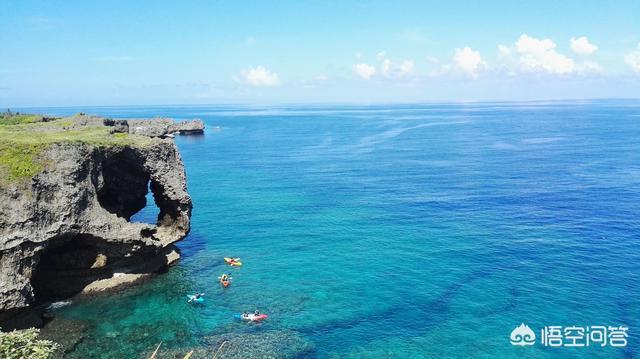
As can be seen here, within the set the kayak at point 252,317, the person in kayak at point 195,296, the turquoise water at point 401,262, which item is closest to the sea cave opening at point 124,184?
the turquoise water at point 401,262

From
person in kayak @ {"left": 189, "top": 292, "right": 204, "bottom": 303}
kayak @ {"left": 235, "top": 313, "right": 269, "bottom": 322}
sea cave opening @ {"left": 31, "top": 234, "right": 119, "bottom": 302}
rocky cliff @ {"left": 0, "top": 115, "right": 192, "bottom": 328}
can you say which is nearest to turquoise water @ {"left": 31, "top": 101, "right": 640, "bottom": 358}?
kayak @ {"left": 235, "top": 313, "right": 269, "bottom": 322}

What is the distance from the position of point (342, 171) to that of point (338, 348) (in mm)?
71833

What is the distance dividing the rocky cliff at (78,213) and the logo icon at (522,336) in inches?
1379

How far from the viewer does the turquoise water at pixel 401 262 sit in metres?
40.3

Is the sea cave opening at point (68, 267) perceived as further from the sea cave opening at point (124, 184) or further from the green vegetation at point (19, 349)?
the green vegetation at point (19, 349)

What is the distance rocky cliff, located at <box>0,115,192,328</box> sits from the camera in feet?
127

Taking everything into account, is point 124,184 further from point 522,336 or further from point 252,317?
point 522,336

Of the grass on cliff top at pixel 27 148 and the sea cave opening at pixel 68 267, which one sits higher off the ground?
the grass on cliff top at pixel 27 148

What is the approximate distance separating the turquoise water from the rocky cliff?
3.68m

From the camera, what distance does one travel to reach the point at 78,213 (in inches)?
1670

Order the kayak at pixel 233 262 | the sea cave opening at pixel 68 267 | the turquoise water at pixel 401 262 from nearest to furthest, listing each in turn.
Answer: the turquoise water at pixel 401 262, the sea cave opening at pixel 68 267, the kayak at pixel 233 262

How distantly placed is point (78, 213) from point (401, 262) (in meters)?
34.2

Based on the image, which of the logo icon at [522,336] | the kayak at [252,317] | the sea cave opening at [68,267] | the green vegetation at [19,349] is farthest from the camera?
the sea cave opening at [68,267]

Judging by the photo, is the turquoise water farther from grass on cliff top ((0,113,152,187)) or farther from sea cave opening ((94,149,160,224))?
grass on cliff top ((0,113,152,187))
